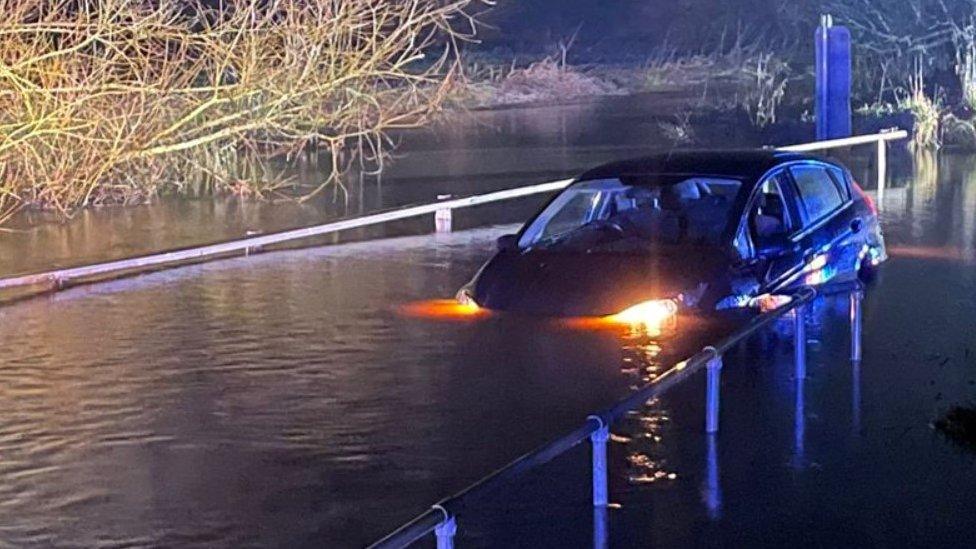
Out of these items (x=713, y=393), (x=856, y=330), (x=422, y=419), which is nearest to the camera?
(x=713, y=393)

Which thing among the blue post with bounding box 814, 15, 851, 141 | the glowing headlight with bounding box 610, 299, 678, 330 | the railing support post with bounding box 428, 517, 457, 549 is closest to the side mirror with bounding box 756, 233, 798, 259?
the glowing headlight with bounding box 610, 299, 678, 330

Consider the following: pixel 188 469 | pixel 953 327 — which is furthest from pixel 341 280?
pixel 188 469

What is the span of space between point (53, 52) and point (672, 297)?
22.5 feet

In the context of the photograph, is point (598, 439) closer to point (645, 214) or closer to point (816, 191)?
point (645, 214)

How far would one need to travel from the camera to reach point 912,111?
31.9 meters

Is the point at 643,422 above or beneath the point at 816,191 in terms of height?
beneath

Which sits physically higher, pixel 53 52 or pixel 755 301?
pixel 53 52

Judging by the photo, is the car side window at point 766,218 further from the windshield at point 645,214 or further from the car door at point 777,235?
the windshield at point 645,214

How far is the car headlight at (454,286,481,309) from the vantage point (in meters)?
12.3

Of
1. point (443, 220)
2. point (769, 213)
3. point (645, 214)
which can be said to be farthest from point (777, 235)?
point (443, 220)

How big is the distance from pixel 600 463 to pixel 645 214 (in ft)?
18.9

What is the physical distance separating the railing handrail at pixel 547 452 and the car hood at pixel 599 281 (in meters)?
2.45

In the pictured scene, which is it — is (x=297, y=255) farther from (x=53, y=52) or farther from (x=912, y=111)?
(x=912, y=111)

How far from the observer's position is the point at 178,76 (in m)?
17.8
